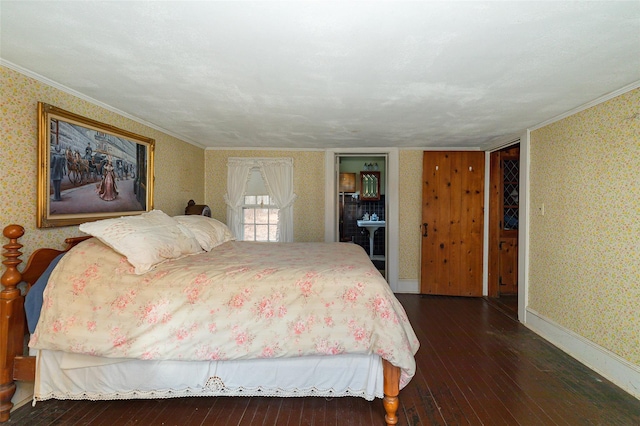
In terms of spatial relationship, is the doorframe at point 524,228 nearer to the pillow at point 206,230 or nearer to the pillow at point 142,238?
the pillow at point 206,230

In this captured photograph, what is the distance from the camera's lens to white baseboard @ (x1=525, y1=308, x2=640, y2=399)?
86.5 inches

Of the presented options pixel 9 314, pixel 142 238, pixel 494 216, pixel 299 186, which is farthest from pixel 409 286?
pixel 9 314

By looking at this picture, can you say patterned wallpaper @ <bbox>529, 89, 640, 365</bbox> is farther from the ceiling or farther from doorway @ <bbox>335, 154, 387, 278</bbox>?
doorway @ <bbox>335, 154, 387, 278</bbox>

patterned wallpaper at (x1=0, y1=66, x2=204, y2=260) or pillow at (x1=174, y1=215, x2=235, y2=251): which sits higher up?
patterned wallpaper at (x1=0, y1=66, x2=204, y2=260)

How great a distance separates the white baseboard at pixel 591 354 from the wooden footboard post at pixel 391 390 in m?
1.79

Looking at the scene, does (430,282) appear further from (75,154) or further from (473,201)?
(75,154)

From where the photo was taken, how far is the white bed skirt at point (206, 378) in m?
1.92

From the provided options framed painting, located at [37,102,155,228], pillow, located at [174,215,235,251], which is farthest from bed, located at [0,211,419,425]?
pillow, located at [174,215,235,251]

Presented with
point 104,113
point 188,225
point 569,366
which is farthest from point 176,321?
point 569,366

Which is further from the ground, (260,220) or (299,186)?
(299,186)

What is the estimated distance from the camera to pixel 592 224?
8.36 ft

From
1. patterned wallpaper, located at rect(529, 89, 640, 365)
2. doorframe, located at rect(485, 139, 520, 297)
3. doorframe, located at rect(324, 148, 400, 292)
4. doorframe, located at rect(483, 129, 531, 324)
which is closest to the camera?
patterned wallpaper, located at rect(529, 89, 640, 365)

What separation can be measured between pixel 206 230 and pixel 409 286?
10.2 ft

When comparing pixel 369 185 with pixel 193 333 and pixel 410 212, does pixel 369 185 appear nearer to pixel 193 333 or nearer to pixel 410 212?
pixel 410 212
